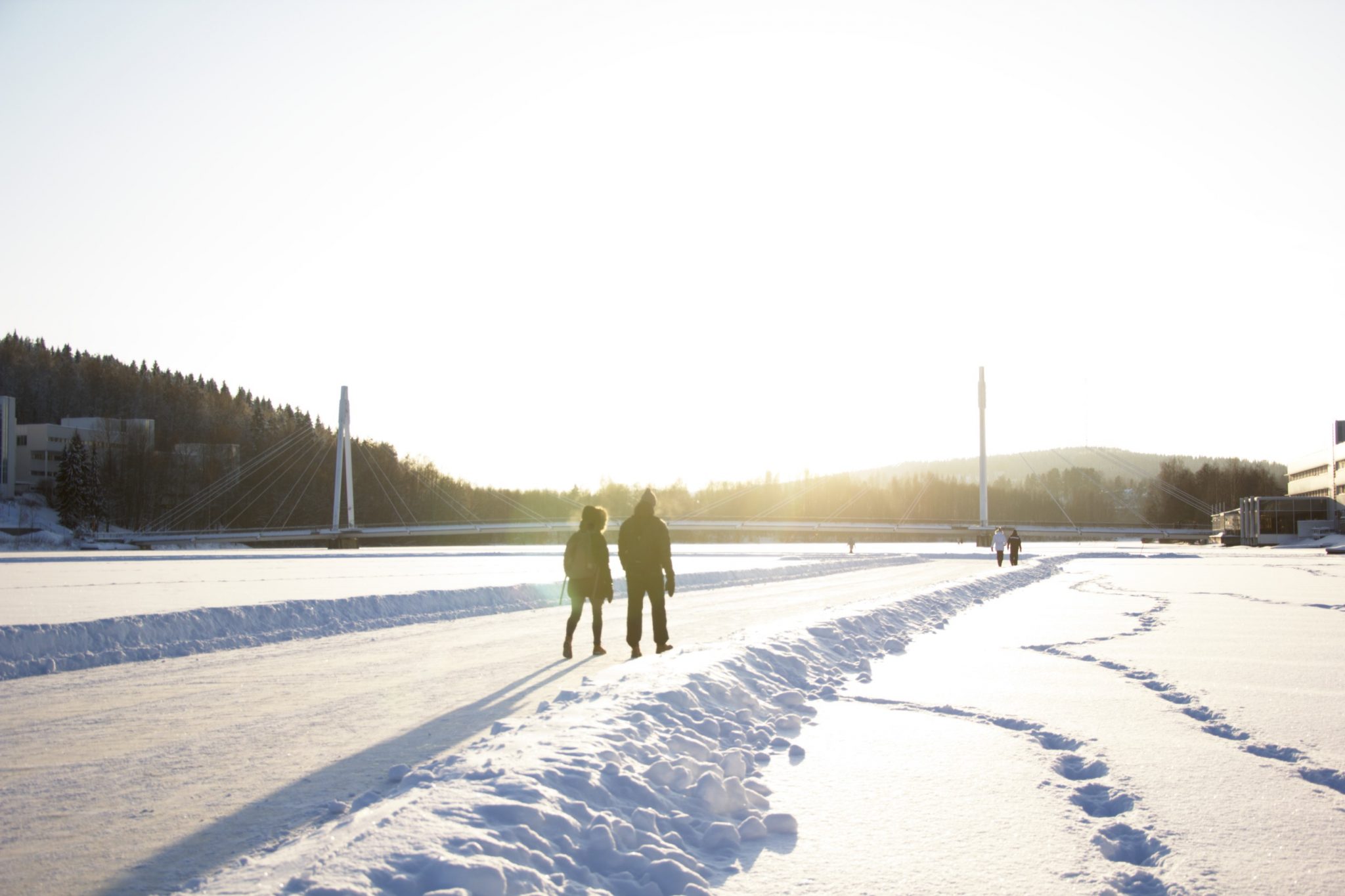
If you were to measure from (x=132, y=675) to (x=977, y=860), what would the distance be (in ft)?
27.5

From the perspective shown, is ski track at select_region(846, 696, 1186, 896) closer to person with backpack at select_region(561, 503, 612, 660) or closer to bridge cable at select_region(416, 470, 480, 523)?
person with backpack at select_region(561, 503, 612, 660)

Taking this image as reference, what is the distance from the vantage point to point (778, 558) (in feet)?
136

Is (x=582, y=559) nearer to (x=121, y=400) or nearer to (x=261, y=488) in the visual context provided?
(x=261, y=488)

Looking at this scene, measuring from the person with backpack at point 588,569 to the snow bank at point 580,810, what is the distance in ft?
10.4

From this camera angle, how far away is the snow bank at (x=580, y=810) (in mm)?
3479

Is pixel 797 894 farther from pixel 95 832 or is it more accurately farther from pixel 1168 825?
pixel 95 832

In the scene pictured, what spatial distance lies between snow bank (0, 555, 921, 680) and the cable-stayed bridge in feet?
176

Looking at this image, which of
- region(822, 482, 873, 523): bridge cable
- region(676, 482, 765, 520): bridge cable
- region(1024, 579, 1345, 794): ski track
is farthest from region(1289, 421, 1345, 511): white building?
region(1024, 579, 1345, 794): ski track

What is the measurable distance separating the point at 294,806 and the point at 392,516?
103 metres

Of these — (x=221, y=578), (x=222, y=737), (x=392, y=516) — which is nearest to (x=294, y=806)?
(x=222, y=737)

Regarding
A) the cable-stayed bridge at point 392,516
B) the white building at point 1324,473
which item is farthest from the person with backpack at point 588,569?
the white building at point 1324,473

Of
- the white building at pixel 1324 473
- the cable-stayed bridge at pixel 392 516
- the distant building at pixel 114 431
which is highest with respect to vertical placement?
the distant building at pixel 114 431

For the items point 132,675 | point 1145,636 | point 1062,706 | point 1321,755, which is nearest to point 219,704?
point 132,675

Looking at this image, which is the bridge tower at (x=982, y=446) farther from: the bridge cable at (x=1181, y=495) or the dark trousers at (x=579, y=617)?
the dark trousers at (x=579, y=617)
